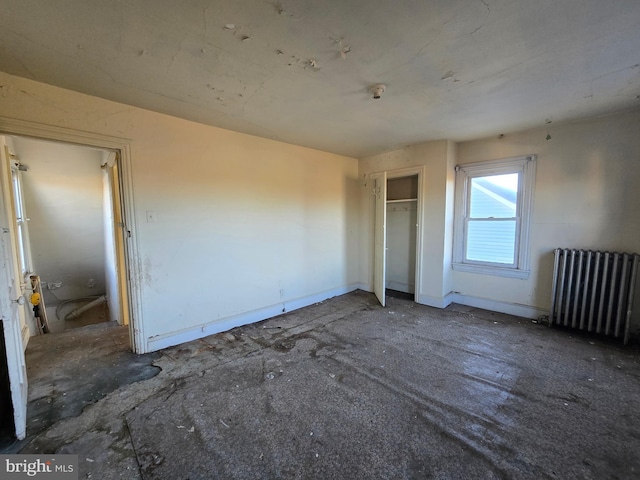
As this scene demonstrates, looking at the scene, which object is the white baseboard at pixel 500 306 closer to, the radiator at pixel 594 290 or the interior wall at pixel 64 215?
the radiator at pixel 594 290

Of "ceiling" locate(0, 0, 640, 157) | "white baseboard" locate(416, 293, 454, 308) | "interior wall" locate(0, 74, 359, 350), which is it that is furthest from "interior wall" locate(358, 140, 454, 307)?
Answer: "interior wall" locate(0, 74, 359, 350)

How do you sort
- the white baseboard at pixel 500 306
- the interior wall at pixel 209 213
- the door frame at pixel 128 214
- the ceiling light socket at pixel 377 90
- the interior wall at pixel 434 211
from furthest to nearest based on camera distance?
the interior wall at pixel 434 211 < the white baseboard at pixel 500 306 < the interior wall at pixel 209 213 < the door frame at pixel 128 214 < the ceiling light socket at pixel 377 90

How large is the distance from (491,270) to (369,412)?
297cm

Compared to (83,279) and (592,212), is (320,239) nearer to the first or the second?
(592,212)

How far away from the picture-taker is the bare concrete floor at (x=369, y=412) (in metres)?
1.45

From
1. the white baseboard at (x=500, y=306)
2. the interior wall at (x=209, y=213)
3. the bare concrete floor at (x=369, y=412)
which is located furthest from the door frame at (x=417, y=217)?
the bare concrete floor at (x=369, y=412)

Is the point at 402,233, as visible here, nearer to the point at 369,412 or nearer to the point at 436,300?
the point at 436,300

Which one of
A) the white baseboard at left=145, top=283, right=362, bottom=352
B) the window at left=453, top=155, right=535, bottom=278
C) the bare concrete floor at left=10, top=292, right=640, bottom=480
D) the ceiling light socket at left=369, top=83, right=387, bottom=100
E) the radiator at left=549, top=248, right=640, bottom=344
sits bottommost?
the bare concrete floor at left=10, top=292, right=640, bottom=480

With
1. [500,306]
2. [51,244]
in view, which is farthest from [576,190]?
[51,244]

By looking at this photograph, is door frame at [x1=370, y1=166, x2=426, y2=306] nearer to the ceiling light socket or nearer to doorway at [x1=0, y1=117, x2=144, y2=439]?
the ceiling light socket

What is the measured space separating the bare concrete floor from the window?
109cm

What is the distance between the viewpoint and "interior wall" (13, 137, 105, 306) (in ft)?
13.8

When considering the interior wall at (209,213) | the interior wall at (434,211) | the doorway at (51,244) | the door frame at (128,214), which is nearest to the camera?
the doorway at (51,244)

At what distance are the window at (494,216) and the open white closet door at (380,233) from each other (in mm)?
1086
